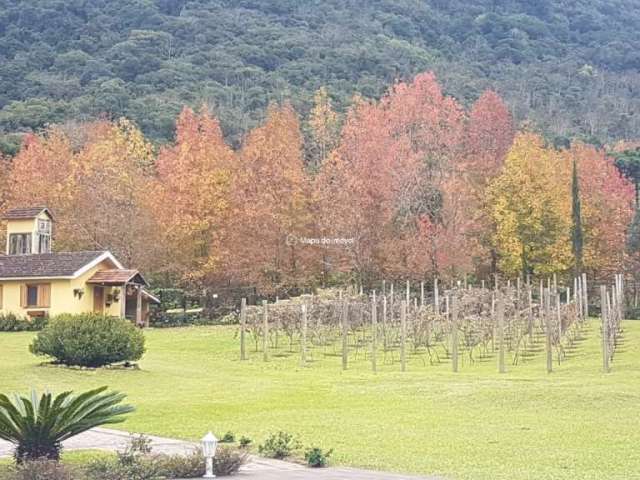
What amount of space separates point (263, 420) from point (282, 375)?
8.61m

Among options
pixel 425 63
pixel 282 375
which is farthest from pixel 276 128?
pixel 425 63

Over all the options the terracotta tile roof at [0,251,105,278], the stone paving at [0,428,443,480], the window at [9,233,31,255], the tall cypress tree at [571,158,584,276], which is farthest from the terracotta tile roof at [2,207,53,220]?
the stone paving at [0,428,443,480]

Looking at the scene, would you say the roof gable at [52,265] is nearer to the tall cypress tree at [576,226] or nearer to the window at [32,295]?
the window at [32,295]

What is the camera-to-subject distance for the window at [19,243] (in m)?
44.4

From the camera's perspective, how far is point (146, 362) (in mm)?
25984

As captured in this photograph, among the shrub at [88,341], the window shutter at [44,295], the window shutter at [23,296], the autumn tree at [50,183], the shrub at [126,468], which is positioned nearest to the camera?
the shrub at [126,468]

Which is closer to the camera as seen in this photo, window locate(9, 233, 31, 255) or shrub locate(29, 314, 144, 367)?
shrub locate(29, 314, 144, 367)

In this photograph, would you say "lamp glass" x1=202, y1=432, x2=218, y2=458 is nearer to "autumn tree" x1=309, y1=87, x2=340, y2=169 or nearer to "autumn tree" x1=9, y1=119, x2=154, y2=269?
"autumn tree" x1=9, y1=119, x2=154, y2=269

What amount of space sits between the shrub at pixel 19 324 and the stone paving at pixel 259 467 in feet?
87.0

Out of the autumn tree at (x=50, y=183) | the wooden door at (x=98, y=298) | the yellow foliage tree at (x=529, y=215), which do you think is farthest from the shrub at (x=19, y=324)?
the yellow foliage tree at (x=529, y=215)

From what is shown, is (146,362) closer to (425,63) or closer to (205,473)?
(205,473)

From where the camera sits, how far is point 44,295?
40.4 m

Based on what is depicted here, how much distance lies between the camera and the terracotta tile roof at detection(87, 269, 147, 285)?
39.9 m

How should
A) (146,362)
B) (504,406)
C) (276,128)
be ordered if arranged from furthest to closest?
(276,128), (146,362), (504,406)
